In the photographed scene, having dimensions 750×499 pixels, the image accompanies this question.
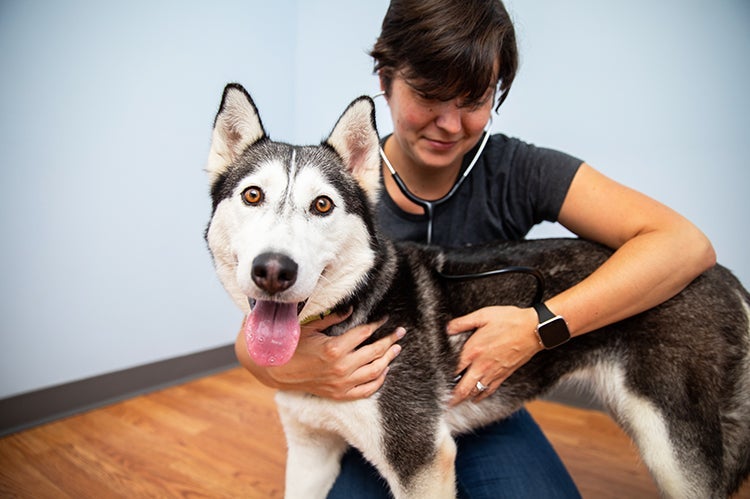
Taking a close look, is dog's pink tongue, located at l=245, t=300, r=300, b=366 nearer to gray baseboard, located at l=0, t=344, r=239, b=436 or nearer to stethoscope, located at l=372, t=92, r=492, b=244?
stethoscope, located at l=372, t=92, r=492, b=244

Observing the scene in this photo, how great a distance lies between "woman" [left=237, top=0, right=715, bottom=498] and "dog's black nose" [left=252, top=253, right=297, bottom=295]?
382mm

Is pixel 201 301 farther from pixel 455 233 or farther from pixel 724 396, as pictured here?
pixel 724 396

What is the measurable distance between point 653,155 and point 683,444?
5.99ft

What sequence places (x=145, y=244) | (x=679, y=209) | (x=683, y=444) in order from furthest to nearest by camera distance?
(x=145, y=244), (x=679, y=209), (x=683, y=444)

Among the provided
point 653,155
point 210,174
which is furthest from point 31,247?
point 653,155

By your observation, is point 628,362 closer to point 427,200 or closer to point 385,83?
point 427,200

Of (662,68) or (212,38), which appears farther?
(212,38)

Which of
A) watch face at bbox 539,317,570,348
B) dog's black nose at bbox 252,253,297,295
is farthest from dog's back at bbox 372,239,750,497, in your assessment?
dog's black nose at bbox 252,253,297,295

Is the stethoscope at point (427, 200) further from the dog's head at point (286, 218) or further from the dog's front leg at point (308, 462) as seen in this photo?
the dog's front leg at point (308, 462)

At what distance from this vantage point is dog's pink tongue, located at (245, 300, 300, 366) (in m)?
1.03

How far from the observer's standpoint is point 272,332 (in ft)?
3.46

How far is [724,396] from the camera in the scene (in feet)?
4.28

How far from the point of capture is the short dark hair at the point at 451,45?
138 cm

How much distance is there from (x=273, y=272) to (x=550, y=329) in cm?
87
